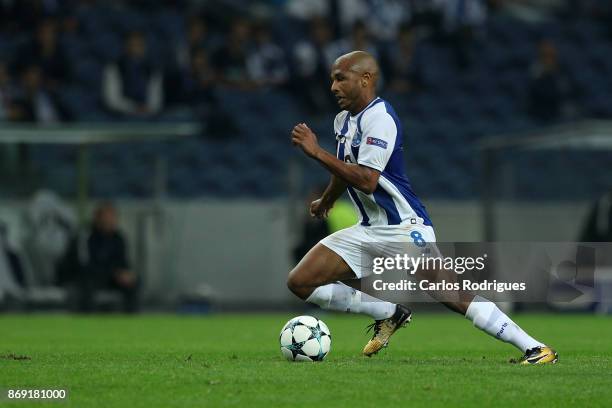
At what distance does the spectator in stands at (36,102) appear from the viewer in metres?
19.8

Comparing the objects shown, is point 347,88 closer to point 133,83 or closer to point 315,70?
point 133,83

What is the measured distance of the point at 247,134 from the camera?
2162 centimetres

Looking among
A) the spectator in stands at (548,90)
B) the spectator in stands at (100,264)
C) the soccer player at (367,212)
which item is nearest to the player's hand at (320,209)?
the soccer player at (367,212)

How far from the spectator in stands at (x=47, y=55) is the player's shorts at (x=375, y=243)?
1227cm

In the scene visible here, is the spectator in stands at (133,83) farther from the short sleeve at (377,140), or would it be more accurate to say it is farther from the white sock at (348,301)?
the short sleeve at (377,140)

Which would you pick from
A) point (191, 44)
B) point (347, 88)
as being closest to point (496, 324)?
point (347, 88)

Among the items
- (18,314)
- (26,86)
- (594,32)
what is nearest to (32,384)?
(18,314)

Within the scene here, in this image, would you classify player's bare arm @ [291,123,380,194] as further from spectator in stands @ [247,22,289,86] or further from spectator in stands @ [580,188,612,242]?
spectator in stands @ [247,22,289,86]

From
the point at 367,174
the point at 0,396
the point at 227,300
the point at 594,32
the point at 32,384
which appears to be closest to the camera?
the point at 0,396

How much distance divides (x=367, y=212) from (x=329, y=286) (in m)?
0.61

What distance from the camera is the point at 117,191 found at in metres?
19.7

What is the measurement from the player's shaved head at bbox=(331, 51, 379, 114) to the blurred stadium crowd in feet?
36.0

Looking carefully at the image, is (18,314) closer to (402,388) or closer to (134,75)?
(134,75)

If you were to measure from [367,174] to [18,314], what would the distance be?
11142mm
